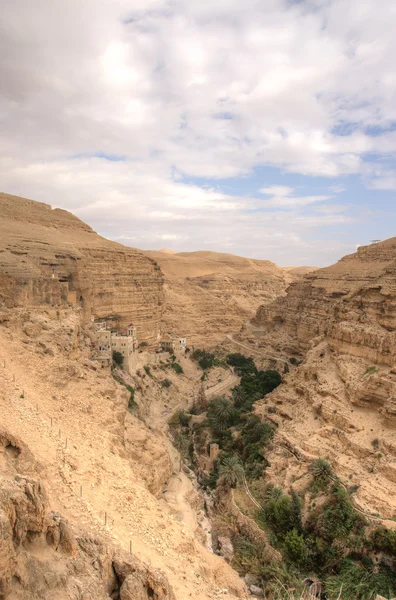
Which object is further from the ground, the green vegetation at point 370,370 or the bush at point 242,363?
the green vegetation at point 370,370

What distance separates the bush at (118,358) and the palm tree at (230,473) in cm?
1154

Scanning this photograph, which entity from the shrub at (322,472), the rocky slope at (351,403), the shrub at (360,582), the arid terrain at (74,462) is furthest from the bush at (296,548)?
the arid terrain at (74,462)

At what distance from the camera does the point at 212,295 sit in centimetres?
5894

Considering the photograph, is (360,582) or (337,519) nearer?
(360,582)

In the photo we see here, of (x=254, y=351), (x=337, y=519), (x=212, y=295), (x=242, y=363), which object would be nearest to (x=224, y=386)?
(x=242, y=363)

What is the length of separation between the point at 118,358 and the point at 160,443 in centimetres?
1150

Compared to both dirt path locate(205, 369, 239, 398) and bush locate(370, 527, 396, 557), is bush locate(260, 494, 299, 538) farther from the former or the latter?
dirt path locate(205, 369, 239, 398)

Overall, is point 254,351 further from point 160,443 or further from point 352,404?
point 160,443

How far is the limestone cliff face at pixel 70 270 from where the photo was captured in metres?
23.8

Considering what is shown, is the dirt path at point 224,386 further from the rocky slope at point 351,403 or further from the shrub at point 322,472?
the shrub at point 322,472

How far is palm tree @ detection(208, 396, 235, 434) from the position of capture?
26859 millimetres

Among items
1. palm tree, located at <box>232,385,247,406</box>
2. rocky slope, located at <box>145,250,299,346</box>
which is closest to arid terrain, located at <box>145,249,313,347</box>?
rocky slope, located at <box>145,250,299,346</box>

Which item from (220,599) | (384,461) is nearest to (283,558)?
(384,461)

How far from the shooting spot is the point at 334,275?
137 ft
